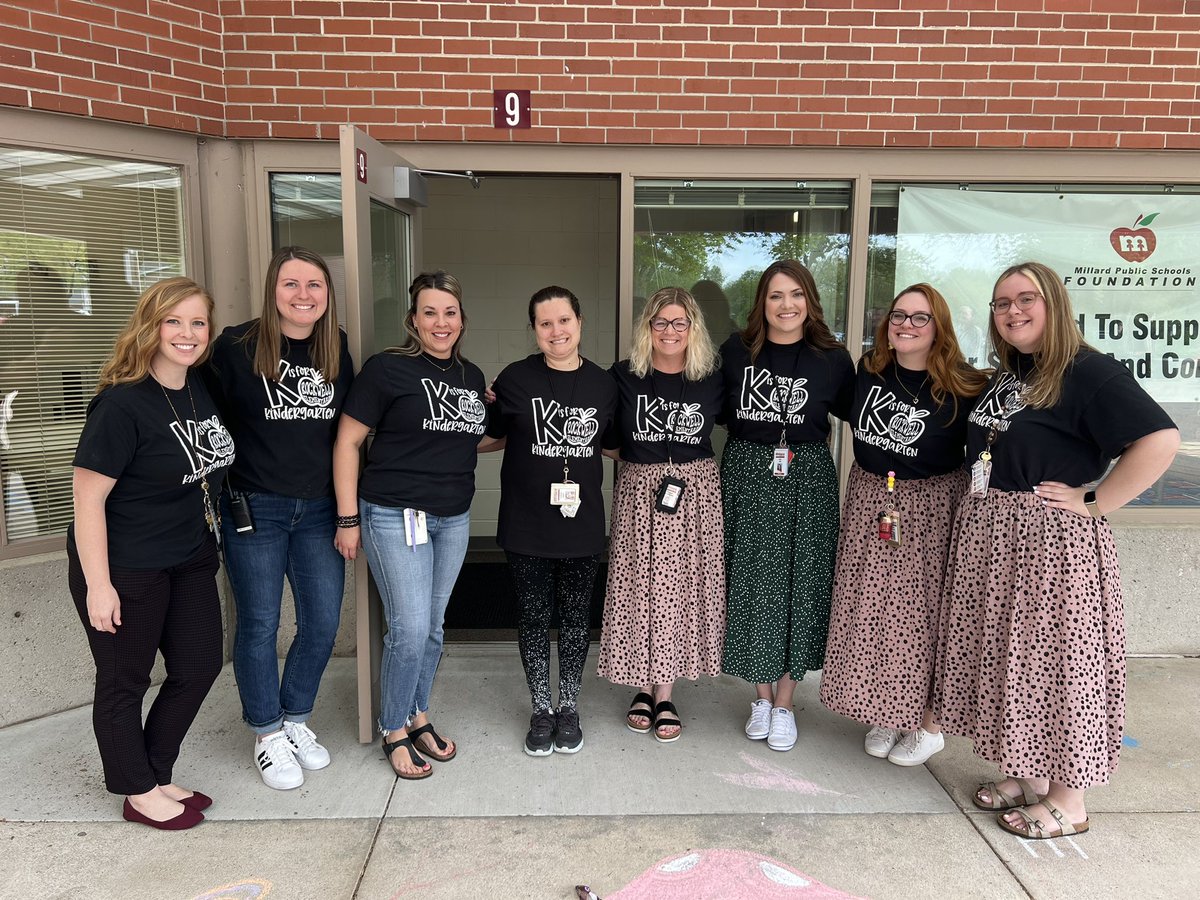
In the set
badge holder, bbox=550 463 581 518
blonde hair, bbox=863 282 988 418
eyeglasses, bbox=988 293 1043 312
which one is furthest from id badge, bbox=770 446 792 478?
eyeglasses, bbox=988 293 1043 312

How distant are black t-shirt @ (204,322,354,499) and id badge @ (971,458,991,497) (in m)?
2.23

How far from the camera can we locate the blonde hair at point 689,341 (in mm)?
3049

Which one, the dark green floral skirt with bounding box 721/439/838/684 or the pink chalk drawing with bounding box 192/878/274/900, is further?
the dark green floral skirt with bounding box 721/439/838/684

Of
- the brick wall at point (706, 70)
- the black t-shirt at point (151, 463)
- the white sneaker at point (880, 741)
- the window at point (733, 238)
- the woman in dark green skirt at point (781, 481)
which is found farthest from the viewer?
the window at point (733, 238)

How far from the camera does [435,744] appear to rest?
10.3 ft

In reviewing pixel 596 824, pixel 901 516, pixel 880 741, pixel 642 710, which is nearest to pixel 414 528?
pixel 596 824

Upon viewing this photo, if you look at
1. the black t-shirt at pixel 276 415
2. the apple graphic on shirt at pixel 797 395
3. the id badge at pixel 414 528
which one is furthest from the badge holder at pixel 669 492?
the black t-shirt at pixel 276 415

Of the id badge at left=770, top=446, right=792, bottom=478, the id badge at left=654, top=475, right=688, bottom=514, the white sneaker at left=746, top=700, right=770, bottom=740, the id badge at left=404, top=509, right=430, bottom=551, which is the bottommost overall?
the white sneaker at left=746, top=700, right=770, bottom=740

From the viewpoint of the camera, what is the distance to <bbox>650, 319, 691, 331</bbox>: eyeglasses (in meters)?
3.02

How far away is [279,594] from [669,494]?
1.50 m

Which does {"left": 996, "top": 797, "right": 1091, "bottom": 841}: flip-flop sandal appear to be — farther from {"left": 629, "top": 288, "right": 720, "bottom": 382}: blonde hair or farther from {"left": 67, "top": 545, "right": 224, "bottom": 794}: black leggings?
{"left": 67, "top": 545, "right": 224, "bottom": 794}: black leggings

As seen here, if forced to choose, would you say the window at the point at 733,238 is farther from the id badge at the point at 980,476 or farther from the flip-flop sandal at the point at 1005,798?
the flip-flop sandal at the point at 1005,798

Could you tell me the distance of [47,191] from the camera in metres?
3.44

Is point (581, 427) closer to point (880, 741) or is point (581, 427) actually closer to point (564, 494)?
point (564, 494)
